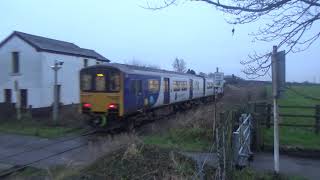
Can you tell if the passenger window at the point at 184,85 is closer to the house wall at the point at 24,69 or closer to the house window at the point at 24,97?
the house wall at the point at 24,69

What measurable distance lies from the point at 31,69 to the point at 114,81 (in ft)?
44.3

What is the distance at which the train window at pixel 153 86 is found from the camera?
23859 mm

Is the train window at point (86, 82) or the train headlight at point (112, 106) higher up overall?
the train window at point (86, 82)

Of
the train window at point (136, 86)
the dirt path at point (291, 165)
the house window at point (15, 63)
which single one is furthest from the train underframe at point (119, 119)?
the house window at point (15, 63)

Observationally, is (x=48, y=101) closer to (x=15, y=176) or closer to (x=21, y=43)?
(x=21, y=43)


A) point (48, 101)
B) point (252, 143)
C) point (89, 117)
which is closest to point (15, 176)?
point (252, 143)

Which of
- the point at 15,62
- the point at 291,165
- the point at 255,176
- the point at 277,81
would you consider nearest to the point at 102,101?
the point at 291,165

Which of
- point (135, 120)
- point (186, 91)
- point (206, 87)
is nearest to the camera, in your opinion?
point (135, 120)

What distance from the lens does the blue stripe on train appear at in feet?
67.2

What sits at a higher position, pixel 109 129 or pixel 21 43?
pixel 21 43

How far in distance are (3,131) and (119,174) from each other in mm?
14796

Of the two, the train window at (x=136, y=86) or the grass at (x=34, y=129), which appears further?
the train window at (x=136, y=86)

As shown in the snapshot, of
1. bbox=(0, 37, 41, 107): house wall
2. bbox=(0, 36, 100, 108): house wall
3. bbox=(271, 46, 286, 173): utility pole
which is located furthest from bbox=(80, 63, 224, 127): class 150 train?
bbox=(0, 37, 41, 107): house wall

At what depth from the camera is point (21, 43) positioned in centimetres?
3216
